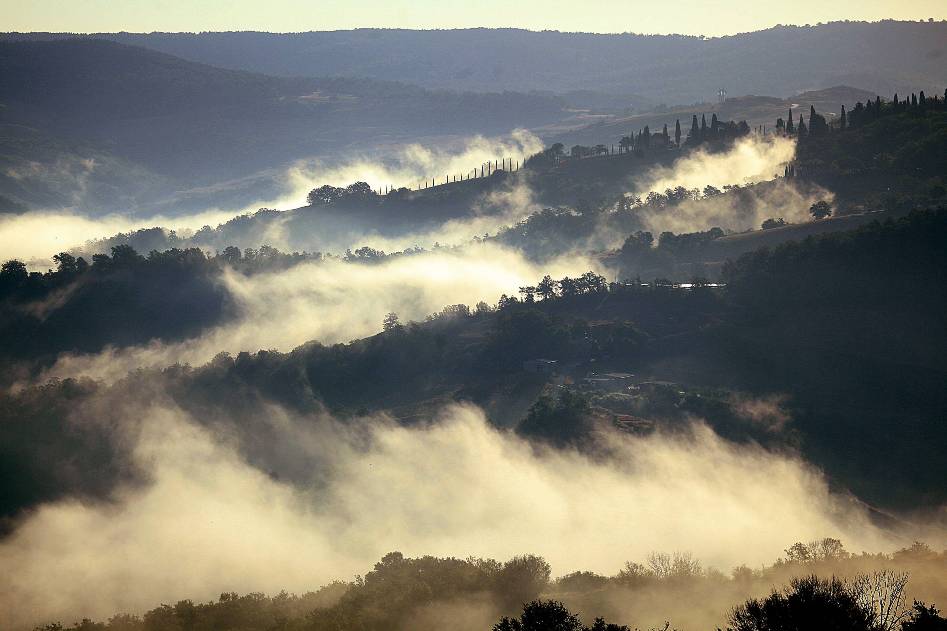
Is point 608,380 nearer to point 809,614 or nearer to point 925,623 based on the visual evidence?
point 809,614

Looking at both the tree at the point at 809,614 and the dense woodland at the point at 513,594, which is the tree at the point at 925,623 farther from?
the dense woodland at the point at 513,594

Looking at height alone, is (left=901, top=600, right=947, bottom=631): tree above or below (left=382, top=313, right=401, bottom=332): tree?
above

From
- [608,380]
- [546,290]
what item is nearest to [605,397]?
[608,380]

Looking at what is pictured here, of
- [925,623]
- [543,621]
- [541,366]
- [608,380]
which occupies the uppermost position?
[925,623]

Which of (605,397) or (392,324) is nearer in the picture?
(605,397)

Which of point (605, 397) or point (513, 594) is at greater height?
point (513, 594)

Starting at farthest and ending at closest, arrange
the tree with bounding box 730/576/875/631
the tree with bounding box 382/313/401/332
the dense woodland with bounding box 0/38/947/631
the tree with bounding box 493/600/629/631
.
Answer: the tree with bounding box 382/313/401/332, the dense woodland with bounding box 0/38/947/631, the tree with bounding box 493/600/629/631, the tree with bounding box 730/576/875/631

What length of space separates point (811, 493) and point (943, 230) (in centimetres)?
5748

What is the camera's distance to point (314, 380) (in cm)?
17175

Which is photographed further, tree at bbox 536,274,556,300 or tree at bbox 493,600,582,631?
tree at bbox 536,274,556,300

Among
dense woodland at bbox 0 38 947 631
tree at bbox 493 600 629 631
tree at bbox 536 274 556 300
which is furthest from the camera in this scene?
tree at bbox 536 274 556 300

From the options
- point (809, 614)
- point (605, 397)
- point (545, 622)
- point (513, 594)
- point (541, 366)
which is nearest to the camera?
point (809, 614)

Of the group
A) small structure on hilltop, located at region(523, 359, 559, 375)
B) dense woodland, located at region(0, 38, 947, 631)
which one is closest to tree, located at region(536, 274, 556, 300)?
dense woodland, located at region(0, 38, 947, 631)

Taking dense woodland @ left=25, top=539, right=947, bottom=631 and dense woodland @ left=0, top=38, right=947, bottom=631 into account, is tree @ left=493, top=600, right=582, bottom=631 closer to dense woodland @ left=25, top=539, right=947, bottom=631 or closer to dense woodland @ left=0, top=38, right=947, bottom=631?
dense woodland @ left=25, top=539, right=947, bottom=631
